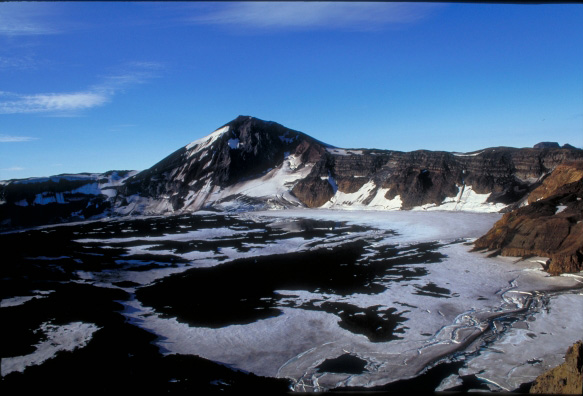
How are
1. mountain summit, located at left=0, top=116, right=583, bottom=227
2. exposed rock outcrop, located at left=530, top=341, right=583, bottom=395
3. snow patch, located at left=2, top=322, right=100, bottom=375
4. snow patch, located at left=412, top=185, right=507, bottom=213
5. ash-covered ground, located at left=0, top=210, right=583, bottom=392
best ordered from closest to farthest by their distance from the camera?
exposed rock outcrop, located at left=530, top=341, right=583, bottom=395, ash-covered ground, located at left=0, top=210, right=583, bottom=392, snow patch, located at left=2, top=322, right=100, bottom=375, snow patch, located at left=412, top=185, right=507, bottom=213, mountain summit, located at left=0, top=116, right=583, bottom=227

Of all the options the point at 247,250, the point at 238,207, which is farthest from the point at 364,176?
the point at 247,250

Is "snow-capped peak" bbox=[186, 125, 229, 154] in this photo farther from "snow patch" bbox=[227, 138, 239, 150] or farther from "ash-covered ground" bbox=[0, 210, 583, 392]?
"ash-covered ground" bbox=[0, 210, 583, 392]

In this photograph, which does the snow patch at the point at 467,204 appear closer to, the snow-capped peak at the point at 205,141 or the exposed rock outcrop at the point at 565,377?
the exposed rock outcrop at the point at 565,377

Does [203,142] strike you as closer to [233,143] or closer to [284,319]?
[233,143]

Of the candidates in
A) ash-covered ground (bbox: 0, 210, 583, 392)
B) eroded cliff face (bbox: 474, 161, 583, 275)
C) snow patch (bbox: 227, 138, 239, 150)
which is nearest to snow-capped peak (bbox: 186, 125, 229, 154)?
snow patch (bbox: 227, 138, 239, 150)

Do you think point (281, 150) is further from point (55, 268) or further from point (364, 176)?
point (55, 268)

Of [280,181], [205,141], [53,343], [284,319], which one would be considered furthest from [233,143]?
[53,343]

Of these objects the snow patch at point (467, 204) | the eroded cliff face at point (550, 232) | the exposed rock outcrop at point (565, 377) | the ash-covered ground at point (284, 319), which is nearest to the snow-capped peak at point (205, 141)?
the snow patch at point (467, 204)
